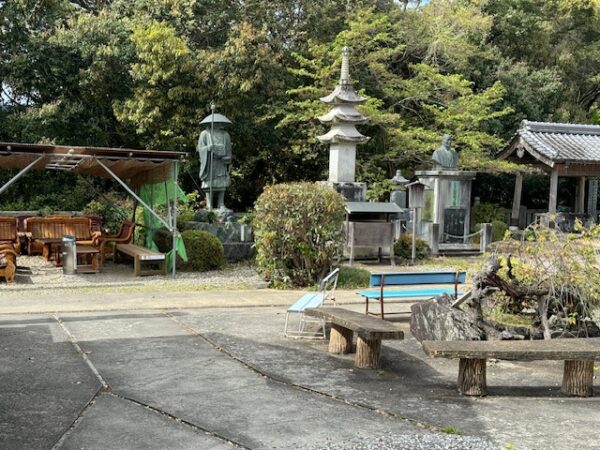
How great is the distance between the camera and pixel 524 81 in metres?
27.1

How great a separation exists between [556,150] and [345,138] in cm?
744

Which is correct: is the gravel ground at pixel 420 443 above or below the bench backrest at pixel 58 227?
below

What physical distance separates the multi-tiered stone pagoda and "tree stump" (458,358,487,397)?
1124cm

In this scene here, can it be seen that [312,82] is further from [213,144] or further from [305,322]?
[305,322]

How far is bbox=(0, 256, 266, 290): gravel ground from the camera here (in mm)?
12859

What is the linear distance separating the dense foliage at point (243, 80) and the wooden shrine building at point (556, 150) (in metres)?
1.08

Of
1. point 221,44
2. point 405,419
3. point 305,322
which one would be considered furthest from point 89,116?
point 405,419

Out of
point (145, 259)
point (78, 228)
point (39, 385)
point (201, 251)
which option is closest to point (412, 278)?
point (39, 385)

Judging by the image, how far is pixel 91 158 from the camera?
13.9m

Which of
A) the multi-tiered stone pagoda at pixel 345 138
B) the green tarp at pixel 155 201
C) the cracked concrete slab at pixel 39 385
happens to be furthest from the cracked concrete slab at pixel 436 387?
the multi-tiered stone pagoda at pixel 345 138

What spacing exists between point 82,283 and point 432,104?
1540cm

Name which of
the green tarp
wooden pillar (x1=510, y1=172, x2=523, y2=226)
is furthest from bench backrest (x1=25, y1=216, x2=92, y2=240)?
wooden pillar (x1=510, y1=172, x2=523, y2=226)

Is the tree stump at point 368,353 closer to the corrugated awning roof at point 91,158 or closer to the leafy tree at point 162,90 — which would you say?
the corrugated awning roof at point 91,158

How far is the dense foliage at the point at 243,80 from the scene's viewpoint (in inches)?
840
